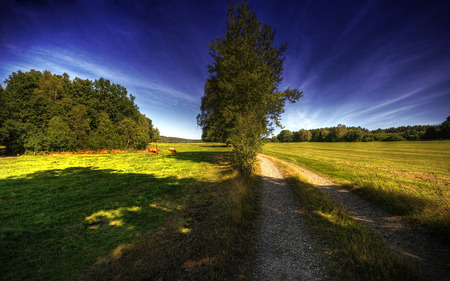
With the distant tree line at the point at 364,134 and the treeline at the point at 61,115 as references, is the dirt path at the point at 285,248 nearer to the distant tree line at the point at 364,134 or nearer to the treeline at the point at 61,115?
the treeline at the point at 61,115

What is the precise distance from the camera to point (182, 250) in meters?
4.34

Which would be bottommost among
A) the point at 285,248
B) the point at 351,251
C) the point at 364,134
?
the point at 285,248

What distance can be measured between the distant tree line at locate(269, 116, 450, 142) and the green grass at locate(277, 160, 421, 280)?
3970 cm

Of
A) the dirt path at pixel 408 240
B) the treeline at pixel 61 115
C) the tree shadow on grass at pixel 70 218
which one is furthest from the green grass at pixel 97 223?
the treeline at pixel 61 115

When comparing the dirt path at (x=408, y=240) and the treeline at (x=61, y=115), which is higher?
the treeline at (x=61, y=115)

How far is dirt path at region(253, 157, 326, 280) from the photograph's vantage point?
3779mm

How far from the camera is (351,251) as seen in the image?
14.1 ft

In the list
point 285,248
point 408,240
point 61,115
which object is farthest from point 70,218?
point 61,115

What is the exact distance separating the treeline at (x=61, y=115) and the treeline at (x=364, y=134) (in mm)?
45812

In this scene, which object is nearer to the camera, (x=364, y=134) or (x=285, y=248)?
(x=285, y=248)

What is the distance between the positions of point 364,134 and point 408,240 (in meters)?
116

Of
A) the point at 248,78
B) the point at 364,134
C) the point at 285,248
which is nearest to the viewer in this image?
the point at 285,248

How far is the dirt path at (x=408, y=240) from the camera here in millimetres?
3914

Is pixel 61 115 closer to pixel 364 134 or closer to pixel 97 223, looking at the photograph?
pixel 97 223
